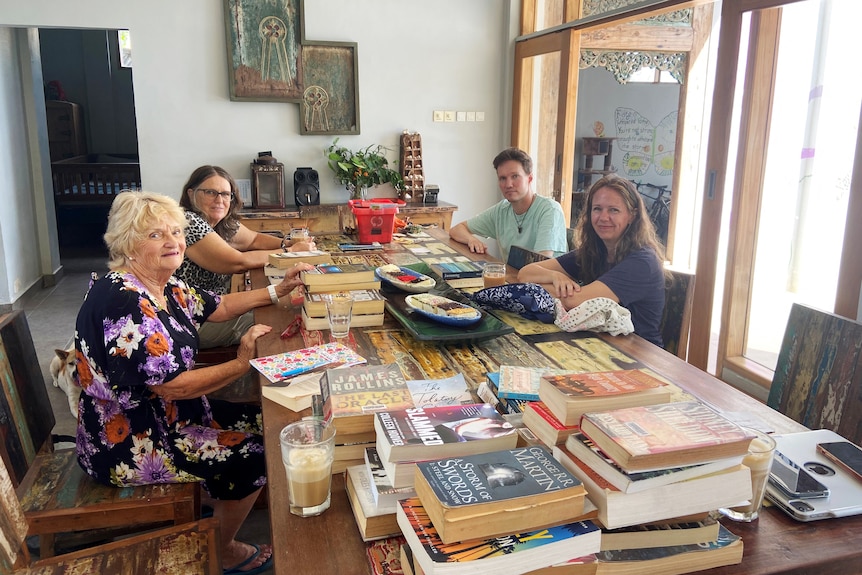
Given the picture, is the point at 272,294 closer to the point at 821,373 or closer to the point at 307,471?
the point at 307,471

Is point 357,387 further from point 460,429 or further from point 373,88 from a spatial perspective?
point 373,88

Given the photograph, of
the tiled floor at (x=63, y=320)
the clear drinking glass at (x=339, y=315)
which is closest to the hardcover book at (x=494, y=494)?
the clear drinking glass at (x=339, y=315)

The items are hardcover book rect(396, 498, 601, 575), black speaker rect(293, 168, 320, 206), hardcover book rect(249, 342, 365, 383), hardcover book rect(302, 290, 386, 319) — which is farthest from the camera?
black speaker rect(293, 168, 320, 206)

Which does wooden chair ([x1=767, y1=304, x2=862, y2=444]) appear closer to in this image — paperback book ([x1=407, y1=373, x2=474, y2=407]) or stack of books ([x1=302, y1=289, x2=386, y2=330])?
paperback book ([x1=407, y1=373, x2=474, y2=407])

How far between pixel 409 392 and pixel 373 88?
4505 millimetres

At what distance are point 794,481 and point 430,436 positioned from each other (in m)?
0.65

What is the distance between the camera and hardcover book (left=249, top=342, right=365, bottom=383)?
157 cm

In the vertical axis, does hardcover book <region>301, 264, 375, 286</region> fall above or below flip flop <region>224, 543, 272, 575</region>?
above

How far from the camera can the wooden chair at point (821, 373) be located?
1.73 metres

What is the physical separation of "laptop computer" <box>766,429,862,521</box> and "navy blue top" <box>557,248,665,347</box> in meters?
0.98

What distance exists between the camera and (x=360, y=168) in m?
5.24

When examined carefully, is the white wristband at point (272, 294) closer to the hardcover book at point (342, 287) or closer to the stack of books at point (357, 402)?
the hardcover book at point (342, 287)

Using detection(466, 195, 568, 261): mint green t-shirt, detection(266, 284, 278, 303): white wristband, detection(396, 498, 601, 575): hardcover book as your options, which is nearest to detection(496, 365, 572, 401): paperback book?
detection(396, 498, 601, 575): hardcover book

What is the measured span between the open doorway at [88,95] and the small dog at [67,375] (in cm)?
543
